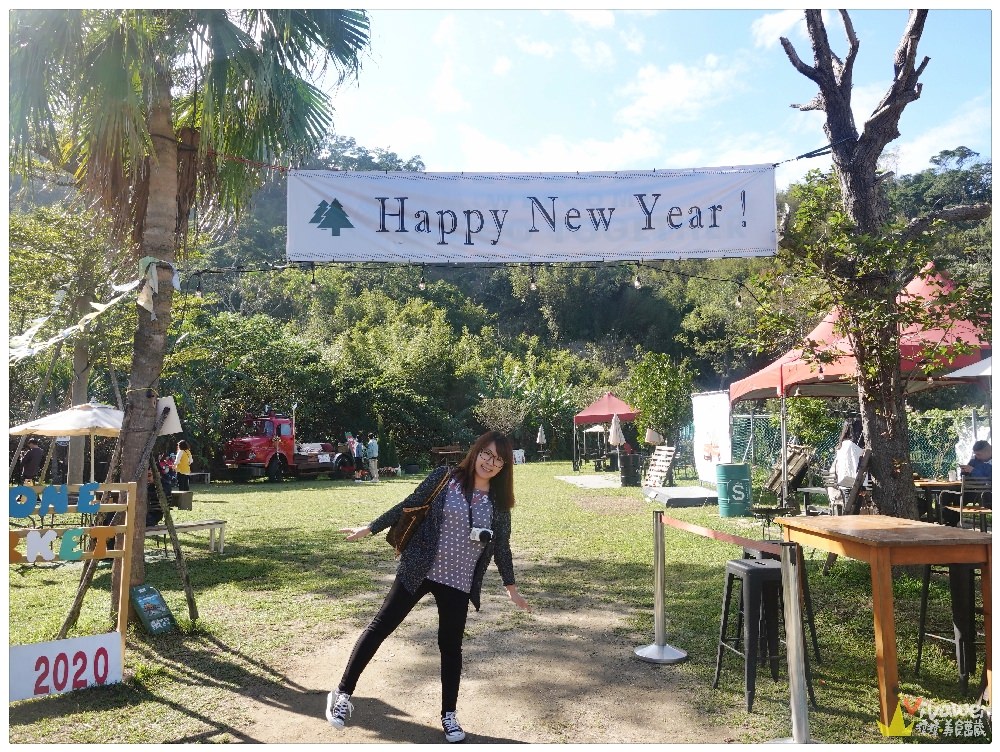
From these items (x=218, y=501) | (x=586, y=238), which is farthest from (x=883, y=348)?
(x=218, y=501)

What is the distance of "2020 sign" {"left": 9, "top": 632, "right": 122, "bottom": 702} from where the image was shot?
4.10 meters

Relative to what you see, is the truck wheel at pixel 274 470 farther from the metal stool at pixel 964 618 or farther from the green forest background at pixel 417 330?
the metal stool at pixel 964 618

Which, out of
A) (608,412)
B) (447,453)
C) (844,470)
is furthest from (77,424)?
(447,453)

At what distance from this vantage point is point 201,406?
925 inches

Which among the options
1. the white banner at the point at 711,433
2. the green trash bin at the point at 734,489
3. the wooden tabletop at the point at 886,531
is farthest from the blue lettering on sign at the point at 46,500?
the white banner at the point at 711,433

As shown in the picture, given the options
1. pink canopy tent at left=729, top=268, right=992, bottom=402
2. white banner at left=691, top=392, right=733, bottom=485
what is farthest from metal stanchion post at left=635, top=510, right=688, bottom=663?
white banner at left=691, top=392, right=733, bottom=485

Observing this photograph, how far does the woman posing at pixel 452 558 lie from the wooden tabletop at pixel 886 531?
179 cm

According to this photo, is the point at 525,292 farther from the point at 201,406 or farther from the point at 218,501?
the point at 218,501

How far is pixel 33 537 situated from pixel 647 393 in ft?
58.8

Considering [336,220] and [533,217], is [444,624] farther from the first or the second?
[336,220]

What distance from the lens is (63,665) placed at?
14.0ft

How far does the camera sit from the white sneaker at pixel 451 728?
12.0 feet

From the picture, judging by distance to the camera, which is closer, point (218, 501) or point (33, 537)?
point (33, 537)

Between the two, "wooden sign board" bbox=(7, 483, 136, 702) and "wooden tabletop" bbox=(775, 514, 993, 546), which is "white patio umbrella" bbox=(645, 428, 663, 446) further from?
"wooden sign board" bbox=(7, 483, 136, 702)
